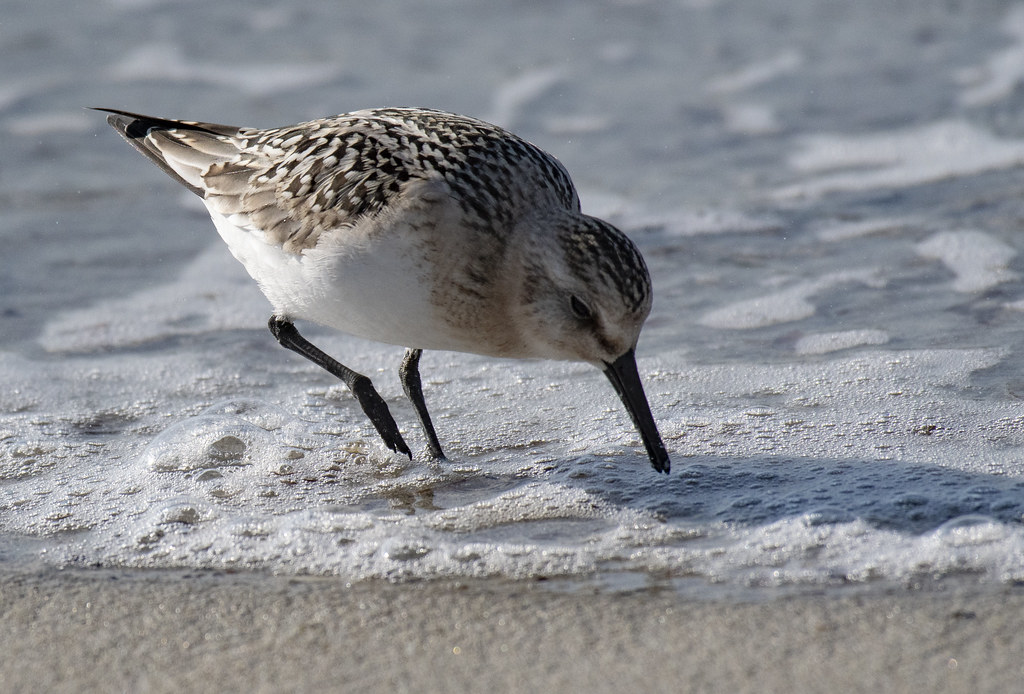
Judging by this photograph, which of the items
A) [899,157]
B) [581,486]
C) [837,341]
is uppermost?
[899,157]

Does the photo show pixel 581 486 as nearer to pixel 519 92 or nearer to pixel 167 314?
pixel 167 314

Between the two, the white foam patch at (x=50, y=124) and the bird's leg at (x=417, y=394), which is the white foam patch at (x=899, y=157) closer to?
the bird's leg at (x=417, y=394)

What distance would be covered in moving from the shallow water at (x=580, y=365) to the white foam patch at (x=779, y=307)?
3cm

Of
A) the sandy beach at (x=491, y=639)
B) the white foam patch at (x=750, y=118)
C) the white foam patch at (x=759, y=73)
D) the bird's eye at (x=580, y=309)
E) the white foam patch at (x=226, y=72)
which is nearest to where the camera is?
the sandy beach at (x=491, y=639)

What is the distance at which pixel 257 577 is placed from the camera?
3.84 metres

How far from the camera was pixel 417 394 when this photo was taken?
5211 mm

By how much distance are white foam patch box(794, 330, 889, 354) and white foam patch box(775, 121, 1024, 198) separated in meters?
2.30

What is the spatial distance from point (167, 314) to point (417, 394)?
6.79 feet

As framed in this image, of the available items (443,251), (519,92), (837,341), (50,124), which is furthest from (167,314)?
(519,92)

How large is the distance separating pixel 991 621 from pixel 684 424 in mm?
1870

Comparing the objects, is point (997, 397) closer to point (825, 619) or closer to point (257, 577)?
point (825, 619)

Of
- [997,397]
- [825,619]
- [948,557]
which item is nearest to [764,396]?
[997,397]

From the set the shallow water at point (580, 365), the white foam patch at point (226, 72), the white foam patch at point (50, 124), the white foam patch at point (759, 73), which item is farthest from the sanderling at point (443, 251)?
the white foam patch at point (226, 72)

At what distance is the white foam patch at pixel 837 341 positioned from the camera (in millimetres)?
5777
